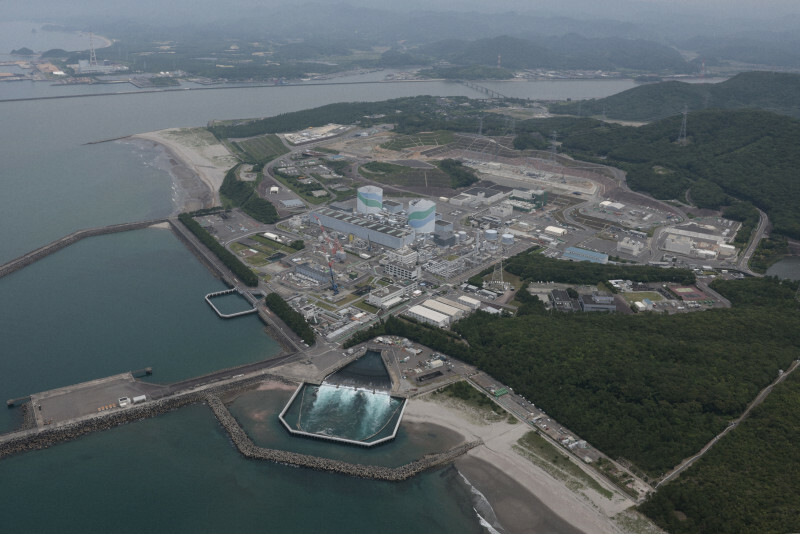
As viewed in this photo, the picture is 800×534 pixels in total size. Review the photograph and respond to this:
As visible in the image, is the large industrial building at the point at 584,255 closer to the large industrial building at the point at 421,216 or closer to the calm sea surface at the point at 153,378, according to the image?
the large industrial building at the point at 421,216

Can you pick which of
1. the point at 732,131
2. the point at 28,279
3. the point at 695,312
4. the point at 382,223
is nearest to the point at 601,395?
the point at 695,312

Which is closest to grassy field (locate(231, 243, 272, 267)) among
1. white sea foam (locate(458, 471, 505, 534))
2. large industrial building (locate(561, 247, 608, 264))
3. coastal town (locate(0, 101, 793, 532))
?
coastal town (locate(0, 101, 793, 532))

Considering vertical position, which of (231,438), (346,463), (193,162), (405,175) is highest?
(405,175)

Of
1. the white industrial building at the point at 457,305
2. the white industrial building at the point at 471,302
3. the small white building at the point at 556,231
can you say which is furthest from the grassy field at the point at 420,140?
the white industrial building at the point at 457,305

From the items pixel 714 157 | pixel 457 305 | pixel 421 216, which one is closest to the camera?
pixel 457 305

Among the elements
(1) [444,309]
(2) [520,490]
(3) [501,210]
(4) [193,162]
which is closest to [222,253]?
(1) [444,309]

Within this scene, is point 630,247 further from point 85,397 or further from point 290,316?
point 85,397

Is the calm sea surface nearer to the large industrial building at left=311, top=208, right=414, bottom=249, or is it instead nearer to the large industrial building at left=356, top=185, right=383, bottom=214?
the large industrial building at left=311, top=208, right=414, bottom=249
